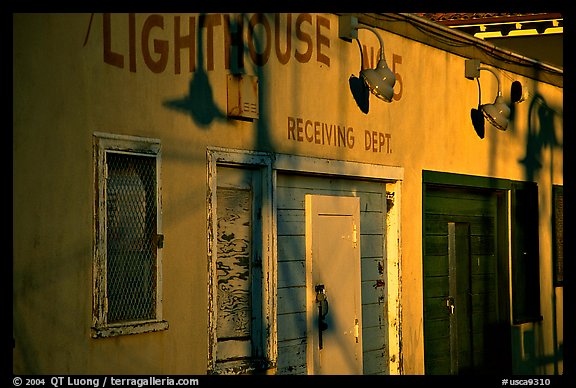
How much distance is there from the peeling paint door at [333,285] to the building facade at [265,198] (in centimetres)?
2

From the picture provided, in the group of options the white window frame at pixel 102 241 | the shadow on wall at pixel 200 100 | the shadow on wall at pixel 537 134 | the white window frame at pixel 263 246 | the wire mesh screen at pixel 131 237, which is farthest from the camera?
the shadow on wall at pixel 537 134

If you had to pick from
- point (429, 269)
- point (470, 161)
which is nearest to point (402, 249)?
point (429, 269)

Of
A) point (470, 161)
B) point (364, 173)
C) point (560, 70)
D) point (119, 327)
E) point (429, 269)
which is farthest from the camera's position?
point (560, 70)

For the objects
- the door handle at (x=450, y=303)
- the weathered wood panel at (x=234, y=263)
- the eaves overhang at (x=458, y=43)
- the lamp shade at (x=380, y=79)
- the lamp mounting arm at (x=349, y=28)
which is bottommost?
the door handle at (x=450, y=303)

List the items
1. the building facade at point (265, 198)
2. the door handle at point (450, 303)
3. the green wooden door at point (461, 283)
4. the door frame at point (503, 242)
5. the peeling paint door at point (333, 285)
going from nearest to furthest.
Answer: the building facade at point (265, 198) < the peeling paint door at point (333, 285) < the green wooden door at point (461, 283) < the door handle at point (450, 303) < the door frame at point (503, 242)

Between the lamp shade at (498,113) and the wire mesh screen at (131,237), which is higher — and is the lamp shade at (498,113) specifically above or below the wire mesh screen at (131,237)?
above

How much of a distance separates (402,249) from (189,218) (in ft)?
11.1

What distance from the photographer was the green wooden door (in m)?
11.2

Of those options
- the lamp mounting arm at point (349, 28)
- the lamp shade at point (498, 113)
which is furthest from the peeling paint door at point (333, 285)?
the lamp shade at point (498, 113)

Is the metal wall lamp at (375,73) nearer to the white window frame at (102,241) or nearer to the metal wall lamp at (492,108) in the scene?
the metal wall lamp at (492,108)

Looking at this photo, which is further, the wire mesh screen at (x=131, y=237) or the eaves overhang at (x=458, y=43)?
the eaves overhang at (x=458, y=43)

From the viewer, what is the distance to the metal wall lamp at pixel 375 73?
937 cm
